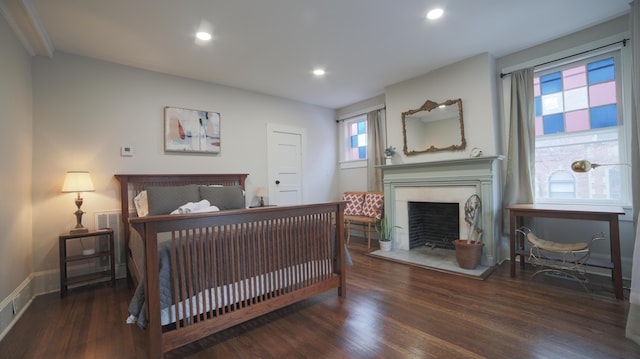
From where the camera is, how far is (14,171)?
246 cm

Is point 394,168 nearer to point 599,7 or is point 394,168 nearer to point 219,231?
point 599,7

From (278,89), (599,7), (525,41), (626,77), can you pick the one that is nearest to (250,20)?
(278,89)

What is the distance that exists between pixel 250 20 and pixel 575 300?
12.7ft

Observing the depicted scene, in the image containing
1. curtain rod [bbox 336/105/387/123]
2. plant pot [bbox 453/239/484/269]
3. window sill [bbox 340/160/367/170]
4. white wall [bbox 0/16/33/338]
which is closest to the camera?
white wall [bbox 0/16/33/338]

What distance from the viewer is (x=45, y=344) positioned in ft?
6.31

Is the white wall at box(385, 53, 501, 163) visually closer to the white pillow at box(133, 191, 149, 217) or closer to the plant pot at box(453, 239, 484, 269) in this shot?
the plant pot at box(453, 239, 484, 269)

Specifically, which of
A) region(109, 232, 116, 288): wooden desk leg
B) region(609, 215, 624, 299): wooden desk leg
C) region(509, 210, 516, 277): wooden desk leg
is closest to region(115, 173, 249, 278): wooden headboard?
region(109, 232, 116, 288): wooden desk leg

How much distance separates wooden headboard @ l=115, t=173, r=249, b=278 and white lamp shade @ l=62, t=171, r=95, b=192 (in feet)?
1.12

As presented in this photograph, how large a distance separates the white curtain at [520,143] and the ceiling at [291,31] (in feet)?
1.53

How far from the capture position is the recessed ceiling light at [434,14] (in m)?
2.54

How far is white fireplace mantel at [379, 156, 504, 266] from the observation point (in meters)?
3.35

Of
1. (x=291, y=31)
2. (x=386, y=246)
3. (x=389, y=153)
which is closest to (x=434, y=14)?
(x=291, y=31)

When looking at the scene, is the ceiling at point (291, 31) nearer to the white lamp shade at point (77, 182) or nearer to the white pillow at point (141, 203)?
the white lamp shade at point (77, 182)

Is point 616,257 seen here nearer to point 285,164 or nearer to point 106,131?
point 285,164
